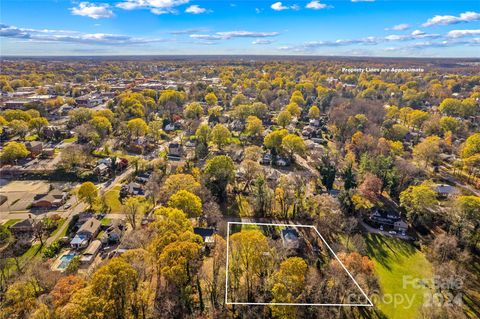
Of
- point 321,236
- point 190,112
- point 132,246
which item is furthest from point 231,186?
point 190,112

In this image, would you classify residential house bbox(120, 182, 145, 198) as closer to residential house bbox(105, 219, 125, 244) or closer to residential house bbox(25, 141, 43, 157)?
residential house bbox(105, 219, 125, 244)

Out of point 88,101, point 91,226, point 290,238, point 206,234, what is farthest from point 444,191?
point 88,101

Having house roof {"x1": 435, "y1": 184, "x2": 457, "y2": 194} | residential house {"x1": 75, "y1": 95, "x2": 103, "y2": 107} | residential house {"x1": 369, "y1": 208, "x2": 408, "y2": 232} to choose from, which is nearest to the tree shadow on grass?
residential house {"x1": 369, "y1": 208, "x2": 408, "y2": 232}

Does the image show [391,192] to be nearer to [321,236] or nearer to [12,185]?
[321,236]

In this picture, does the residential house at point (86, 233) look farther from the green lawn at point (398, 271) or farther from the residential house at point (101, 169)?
the green lawn at point (398, 271)

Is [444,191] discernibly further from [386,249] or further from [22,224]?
[22,224]

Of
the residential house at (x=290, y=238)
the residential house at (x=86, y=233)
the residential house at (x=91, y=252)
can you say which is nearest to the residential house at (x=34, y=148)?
the residential house at (x=86, y=233)
